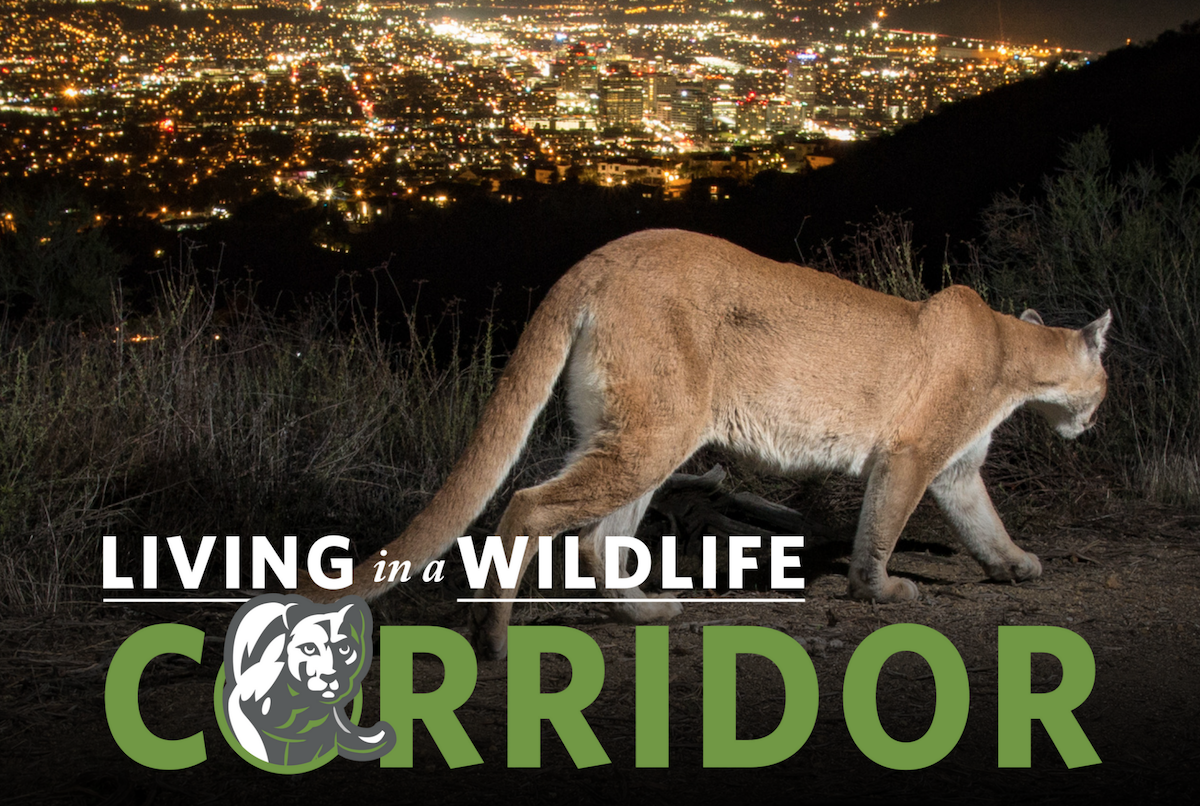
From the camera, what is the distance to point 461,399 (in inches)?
273

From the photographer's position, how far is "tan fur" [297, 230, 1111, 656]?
429cm

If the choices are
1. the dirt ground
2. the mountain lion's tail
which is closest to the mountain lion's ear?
the dirt ground

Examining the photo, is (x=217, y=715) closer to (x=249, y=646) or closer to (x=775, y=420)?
(x=249, y=646)

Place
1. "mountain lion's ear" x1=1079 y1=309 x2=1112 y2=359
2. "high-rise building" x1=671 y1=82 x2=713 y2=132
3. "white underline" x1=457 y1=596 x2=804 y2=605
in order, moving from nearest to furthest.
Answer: "white underline" x1=457 y1=596 x2=804 y2=605, "mountain lion's ear" x1=1079 y1=309 x2=1112 y2=359, "high-rise building" x1=671 y1=82 x2=713 y2=132

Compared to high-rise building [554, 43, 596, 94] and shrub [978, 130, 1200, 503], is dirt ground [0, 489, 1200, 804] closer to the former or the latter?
shrub [978, 130, 1200, 503]

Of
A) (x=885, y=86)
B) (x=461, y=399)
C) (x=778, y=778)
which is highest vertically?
(x=885, y=86)

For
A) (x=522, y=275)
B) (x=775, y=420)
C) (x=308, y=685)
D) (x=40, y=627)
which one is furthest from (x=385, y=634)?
(x=522, y=275)

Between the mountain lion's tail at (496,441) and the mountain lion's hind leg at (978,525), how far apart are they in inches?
83.7

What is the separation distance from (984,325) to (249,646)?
361 centimetres

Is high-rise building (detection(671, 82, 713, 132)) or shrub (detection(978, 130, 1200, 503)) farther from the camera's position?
high-rise building (detection(671, 82, 713, 132))

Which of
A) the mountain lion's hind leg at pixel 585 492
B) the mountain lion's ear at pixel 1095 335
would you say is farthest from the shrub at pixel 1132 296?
the mountain lion's hind leg at pixel 585 492

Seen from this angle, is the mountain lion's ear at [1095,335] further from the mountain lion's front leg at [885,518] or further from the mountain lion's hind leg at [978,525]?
the mountain lion's front leg at [885,518]

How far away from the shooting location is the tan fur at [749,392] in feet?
14.1

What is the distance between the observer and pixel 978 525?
5363mm
